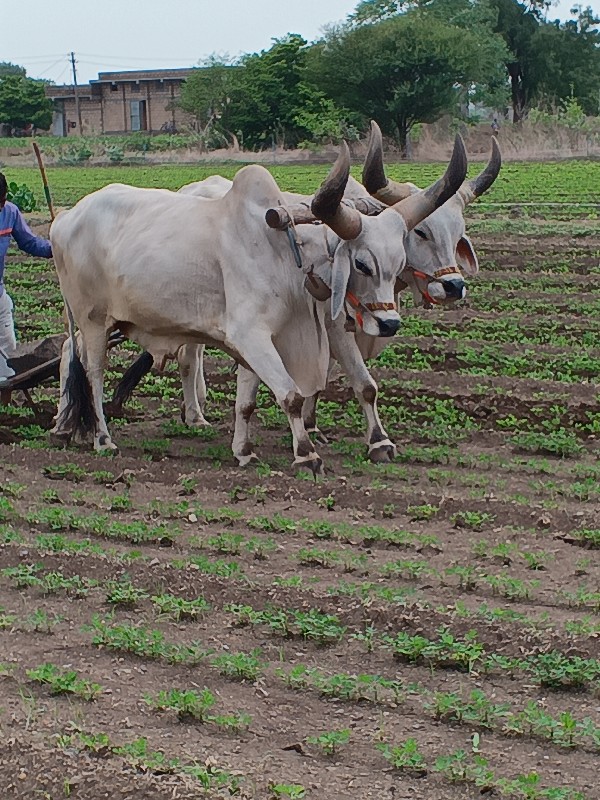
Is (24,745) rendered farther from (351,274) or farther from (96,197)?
(96,197)

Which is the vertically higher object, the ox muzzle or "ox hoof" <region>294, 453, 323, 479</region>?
the ox muzzle

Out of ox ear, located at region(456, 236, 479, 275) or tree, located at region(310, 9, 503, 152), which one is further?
tree, located at region(310, 9, 503, 152)

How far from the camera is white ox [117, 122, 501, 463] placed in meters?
7.46

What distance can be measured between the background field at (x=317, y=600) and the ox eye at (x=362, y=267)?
3.43 ft

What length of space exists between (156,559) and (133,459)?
2.04 meters

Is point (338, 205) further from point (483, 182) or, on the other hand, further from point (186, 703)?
point (186, 703)

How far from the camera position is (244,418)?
Result: 7438 mm

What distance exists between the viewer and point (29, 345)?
8.69 meters

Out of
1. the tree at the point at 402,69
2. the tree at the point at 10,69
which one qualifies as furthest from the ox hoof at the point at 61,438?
the tree at the point at 10,69

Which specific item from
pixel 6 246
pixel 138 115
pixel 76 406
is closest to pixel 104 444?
pixel 76 406

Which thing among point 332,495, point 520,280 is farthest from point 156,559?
point 520,280

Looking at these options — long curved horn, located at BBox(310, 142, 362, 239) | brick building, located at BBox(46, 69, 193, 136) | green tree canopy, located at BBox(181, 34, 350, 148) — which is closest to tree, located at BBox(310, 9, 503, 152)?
green tree canopy, located at BBox(181, 34, 350, 148)

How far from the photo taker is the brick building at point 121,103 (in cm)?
6247

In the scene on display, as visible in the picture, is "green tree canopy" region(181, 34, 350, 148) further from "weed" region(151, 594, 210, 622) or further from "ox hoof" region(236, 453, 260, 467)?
"weed" region(151, 594, 210, 622)
